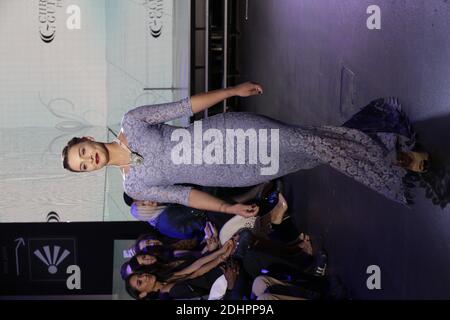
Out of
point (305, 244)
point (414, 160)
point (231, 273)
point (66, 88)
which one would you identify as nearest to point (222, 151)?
point (414, 160)

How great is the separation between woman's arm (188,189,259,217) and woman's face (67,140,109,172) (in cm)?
33

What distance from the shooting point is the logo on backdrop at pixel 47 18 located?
3.44m

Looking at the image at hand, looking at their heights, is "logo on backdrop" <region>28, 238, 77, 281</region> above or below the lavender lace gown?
below

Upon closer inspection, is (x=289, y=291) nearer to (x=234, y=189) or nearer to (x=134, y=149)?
(x=234, y=189)

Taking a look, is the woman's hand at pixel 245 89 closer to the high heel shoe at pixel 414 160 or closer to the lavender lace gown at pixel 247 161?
the lavender lace gown at pixel 247 161

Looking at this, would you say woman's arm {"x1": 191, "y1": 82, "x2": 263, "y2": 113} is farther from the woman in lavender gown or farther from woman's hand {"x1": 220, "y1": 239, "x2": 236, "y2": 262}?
woman's hand {"x1": 220, "y1": 239, "x2": 236, "y2": 262}

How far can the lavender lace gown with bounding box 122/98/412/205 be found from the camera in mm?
2129

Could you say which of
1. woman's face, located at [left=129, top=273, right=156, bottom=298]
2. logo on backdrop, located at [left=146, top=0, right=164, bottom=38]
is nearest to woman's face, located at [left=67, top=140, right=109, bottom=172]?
woman's face, located at [left=129, top=273, right=156, bottom=298]

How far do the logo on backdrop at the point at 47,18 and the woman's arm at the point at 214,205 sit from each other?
177 centimetres

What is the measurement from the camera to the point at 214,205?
2.22m

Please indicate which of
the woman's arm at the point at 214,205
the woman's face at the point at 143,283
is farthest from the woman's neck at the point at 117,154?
the woman's face at the point at 143,283

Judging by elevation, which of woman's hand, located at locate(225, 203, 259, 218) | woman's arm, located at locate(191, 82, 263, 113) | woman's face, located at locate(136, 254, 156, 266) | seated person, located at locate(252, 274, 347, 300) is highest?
woman's arm, located at locate(191, 82, 263, 113)

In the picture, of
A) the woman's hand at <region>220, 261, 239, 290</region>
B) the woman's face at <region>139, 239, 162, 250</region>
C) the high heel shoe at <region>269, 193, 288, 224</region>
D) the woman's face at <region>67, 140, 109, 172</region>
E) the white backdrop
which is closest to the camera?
the woman's face at <region>67, 140, 109, 172</region>

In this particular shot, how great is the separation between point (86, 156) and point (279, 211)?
1.76 meters
